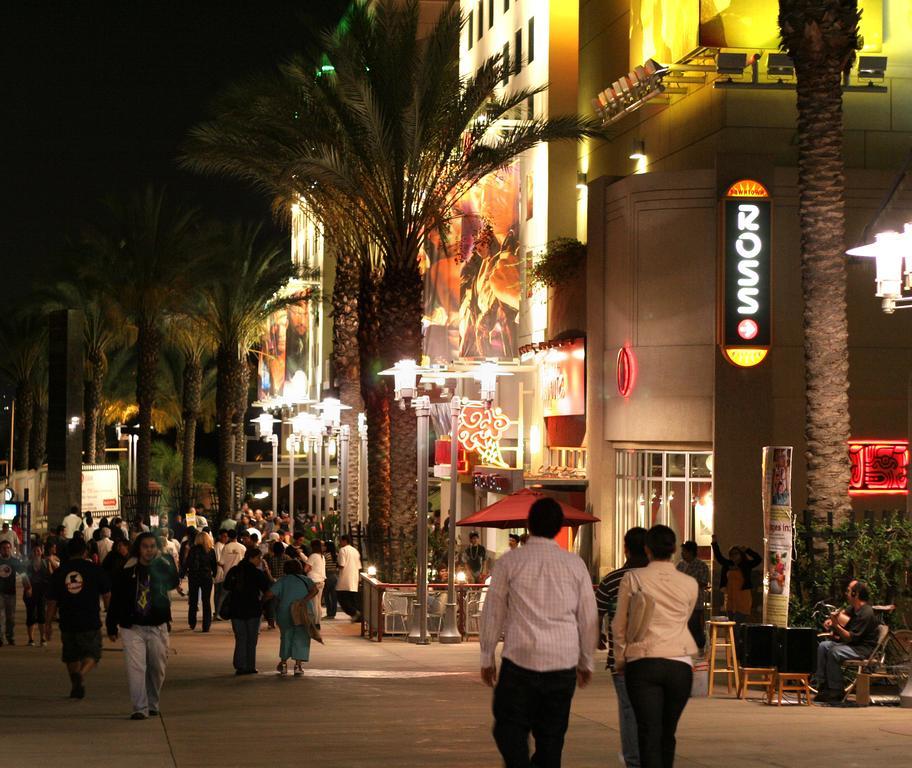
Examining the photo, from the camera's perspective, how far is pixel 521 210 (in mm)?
39406

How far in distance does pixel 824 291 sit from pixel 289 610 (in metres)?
7.51

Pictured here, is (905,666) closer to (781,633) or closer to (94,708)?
(781,633)

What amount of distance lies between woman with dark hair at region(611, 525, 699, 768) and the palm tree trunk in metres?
10.1

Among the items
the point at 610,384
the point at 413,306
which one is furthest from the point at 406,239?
the point at 610,384

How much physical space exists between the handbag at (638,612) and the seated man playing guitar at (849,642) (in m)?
7.85

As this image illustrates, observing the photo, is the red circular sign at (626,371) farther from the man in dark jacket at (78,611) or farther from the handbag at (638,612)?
the handbag at (638,612)

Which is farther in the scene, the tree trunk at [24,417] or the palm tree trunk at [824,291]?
the tree trunk at [24,417]

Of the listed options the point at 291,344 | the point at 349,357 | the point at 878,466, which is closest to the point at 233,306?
the point at 349,357

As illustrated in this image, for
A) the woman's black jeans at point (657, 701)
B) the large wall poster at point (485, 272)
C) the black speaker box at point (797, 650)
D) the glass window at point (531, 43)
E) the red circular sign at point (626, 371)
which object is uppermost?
the glass window at point (531, 43)

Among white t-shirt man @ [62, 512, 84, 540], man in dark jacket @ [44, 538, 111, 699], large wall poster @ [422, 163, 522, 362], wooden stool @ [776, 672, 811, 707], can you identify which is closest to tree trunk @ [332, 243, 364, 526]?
large wall poster @ [422, 163, 522, 362]

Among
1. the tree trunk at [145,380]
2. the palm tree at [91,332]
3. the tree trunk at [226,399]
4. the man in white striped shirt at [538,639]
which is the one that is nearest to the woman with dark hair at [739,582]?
the man in white striped shirt at [538,639]

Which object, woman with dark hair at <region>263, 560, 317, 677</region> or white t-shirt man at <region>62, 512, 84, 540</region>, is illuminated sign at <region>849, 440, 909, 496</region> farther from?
white t-shirt man at <region>62, 512, 84, 540</region>

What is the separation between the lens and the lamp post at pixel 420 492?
23.8 m

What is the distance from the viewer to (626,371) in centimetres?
2844
